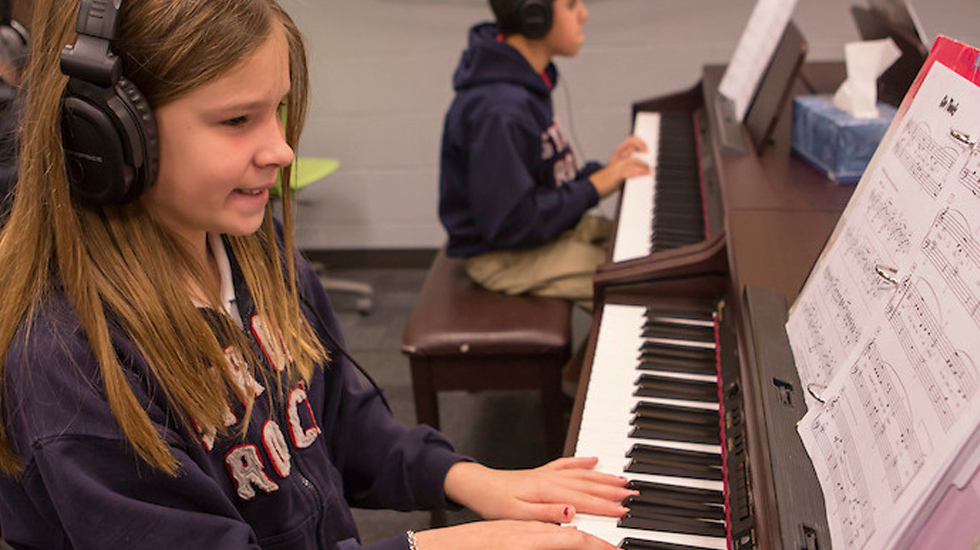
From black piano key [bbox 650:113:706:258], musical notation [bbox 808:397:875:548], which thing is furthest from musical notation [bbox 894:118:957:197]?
black piano key [bbox 650:113:706:258]

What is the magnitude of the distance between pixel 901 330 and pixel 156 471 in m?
0.76

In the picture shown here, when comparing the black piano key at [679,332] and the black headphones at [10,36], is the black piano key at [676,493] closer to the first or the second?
the black piano key at [679,332]

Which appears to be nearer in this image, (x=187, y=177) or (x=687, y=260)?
(x=187, y=177)

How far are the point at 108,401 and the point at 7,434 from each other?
0.38ft

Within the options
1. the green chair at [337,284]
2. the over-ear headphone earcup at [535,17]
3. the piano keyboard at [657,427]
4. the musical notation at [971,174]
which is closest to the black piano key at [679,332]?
the piano keyboard at [657,427]

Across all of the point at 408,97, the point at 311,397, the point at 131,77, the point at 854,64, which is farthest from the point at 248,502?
the point at 408,97

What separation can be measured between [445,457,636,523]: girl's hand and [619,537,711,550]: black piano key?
1.7 inches

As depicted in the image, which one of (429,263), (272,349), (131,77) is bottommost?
(429,263)

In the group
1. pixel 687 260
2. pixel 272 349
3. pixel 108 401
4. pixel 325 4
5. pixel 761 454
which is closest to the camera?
pixel 108 401

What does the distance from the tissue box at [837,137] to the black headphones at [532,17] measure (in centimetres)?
63

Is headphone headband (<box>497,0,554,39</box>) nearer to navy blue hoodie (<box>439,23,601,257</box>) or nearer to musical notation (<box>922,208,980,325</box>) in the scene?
navy blue hoodie (<box>439,23,601,257</box>)

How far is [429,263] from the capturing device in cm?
375

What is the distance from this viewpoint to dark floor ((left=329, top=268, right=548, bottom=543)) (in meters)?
2.26

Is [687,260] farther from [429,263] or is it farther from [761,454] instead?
[429,263]
